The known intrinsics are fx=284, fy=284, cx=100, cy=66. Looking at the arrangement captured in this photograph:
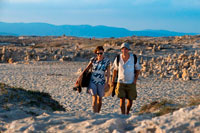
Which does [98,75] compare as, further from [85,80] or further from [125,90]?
[125,90]

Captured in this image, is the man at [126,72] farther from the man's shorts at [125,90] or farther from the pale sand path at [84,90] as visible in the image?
the pale sand path at [84,90]

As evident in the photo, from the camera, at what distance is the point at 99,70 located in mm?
6020

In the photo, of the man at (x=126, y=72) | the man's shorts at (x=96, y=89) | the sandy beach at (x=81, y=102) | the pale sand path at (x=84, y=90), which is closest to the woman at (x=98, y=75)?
the man's shorts at (x=96, y=89)

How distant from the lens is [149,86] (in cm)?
1413

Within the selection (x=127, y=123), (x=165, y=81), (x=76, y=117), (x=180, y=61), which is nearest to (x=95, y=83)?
(x=76, y=117)

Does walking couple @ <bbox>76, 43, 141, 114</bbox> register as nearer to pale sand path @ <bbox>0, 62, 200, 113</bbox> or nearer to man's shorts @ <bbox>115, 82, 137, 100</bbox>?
man's shorts @ <bbox>115, 82, 137, 100</bbox>

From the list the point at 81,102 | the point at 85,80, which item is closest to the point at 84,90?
the point at 81,102

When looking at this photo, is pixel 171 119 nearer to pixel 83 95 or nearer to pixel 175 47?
pixel 83 95

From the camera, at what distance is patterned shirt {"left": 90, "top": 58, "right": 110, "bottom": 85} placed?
6.02 metres

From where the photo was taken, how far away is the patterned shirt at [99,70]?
6.02m

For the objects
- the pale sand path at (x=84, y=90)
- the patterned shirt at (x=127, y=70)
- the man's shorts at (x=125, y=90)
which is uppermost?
the patterned shirt at (x=127, y=70)

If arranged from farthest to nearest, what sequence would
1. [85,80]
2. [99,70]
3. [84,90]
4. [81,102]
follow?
[84,90], [81,102], [85,80], [99,70]

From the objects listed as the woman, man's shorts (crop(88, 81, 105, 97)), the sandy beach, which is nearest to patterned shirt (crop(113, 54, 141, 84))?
the woman

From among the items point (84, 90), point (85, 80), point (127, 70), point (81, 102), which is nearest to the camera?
point (127, 70)
